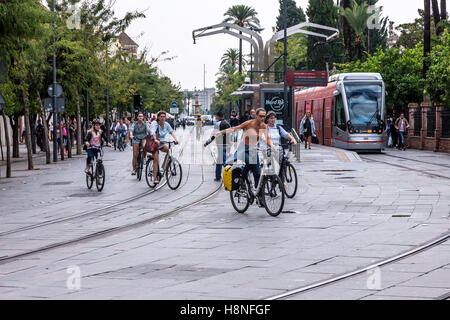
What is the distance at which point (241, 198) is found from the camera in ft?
44.5

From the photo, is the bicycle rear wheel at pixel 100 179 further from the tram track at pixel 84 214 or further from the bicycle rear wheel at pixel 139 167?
the bicycle rear wheel at pixel 139 167

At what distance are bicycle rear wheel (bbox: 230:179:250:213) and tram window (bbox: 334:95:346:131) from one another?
863 inches

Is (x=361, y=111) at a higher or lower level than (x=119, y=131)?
higher

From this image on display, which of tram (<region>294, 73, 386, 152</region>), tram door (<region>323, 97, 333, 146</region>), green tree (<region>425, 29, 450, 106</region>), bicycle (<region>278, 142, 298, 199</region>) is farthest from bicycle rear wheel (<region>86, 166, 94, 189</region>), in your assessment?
tram door (<region>323, 97, 333, 146</region>)

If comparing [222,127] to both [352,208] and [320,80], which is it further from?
[320,80]

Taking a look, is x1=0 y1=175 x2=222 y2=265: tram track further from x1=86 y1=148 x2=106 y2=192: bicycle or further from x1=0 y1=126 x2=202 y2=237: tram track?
x1=86 y1=148 x2=106 y2=192: bicycle

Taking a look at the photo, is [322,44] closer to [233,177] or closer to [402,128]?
[402,128]

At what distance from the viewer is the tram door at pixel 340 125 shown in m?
35.0

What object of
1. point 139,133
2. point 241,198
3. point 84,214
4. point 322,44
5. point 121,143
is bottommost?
point 84,214

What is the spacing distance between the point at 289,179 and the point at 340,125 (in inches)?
800

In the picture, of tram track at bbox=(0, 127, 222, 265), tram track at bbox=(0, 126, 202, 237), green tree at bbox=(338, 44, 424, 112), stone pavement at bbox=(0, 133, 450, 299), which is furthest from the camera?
green tree at bbox=(338, 44, 424, 112)

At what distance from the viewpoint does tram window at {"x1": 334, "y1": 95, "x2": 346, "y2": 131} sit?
35062 mm

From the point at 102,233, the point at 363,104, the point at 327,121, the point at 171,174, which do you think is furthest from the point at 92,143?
the point at 327,121

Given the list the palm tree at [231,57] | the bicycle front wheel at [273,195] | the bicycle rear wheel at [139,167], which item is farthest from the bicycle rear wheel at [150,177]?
the palm tree at [231,57]
